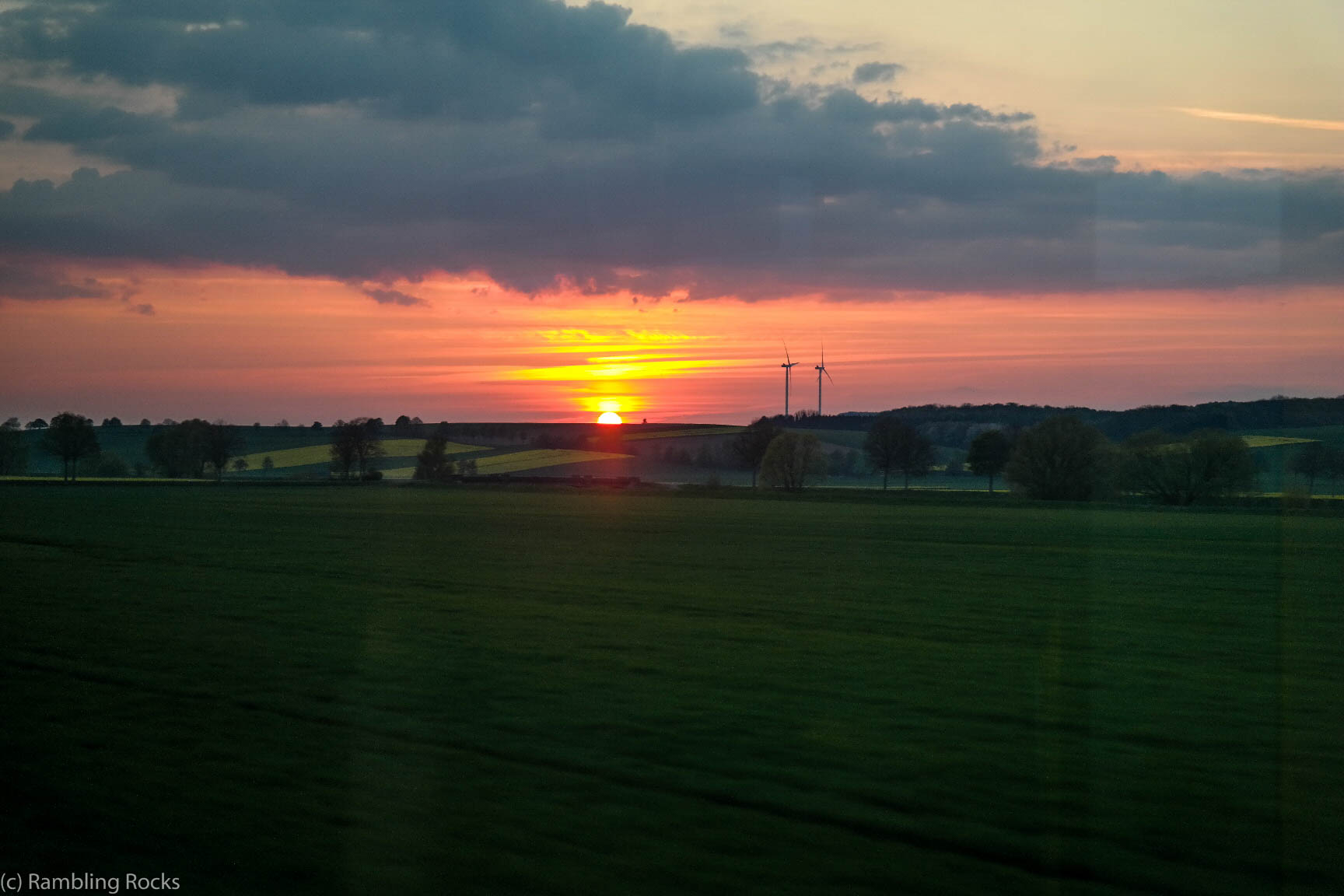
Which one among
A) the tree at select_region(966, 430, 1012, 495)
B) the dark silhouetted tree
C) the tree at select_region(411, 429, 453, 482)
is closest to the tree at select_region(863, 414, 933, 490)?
the tree at select_region(966, 430, 1012, 495)

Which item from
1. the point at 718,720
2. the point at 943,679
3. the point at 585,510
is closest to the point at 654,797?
the point at 718,720

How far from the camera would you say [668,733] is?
445 inches

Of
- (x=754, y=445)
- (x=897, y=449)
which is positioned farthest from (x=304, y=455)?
(x=897, y=449)

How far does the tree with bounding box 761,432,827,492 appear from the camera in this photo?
127 meters

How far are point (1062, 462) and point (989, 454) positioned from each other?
40003mm

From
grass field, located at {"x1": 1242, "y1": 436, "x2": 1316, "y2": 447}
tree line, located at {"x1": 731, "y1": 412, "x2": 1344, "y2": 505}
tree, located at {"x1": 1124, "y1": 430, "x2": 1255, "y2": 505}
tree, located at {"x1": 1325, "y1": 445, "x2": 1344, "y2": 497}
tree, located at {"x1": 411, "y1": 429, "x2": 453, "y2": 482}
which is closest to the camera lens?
tree, located at {"x1": 1124, "y1": 430, "x2": 1255, "y2": 505}

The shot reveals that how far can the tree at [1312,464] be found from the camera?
137 meters

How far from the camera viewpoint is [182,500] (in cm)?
7669

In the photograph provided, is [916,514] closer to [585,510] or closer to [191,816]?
[585,510]

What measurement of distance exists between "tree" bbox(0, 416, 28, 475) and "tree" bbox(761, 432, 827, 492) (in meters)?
101

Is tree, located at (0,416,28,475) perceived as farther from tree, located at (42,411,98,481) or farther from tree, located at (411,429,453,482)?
tree, located at (411,429,453,482)

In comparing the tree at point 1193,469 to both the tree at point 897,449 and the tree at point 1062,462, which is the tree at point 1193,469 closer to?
the tree at point 1062,462

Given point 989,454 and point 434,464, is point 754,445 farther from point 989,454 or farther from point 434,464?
point 434,464

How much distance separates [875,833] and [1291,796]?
358cm
